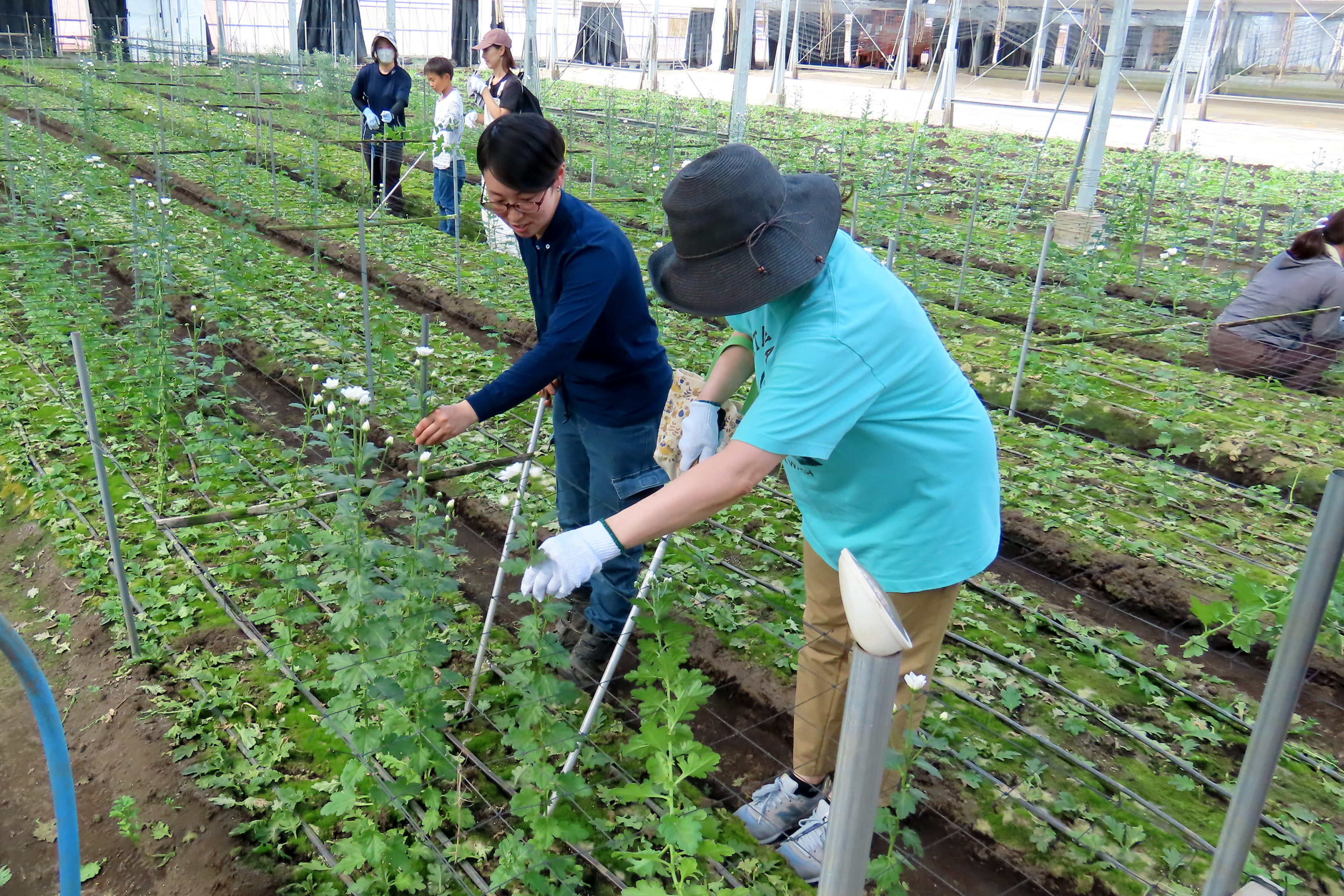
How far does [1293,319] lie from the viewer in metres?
5.56

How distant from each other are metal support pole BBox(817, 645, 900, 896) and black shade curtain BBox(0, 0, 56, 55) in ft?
88.5

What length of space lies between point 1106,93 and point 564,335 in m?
7.92

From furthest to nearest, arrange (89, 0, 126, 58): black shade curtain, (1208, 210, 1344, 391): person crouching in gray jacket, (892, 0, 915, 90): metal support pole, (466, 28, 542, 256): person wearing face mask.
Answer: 1. (89, 0, 126, 58): black shade curtain
2. (892, 0, 915, 90): metal support pole
3. (466, 28, 542, 256): person wearing face mask
4. (1208, 210, 1344, 391): person crouching in gray jacket

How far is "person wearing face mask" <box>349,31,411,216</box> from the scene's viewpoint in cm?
856

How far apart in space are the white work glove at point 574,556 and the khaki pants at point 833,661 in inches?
A: 18.8

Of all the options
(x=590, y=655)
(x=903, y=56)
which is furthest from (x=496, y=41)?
(x=903, y=56)

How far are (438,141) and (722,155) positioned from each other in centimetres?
655

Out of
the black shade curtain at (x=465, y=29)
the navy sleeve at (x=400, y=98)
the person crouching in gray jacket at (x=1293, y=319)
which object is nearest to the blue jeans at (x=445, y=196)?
the navy sleeve at (x=400, y=98)

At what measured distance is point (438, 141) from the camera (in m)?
7.70

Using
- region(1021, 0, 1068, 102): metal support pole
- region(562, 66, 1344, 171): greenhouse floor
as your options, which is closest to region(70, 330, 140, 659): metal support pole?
region(562, 66, 1344, 171): greenhouse floor

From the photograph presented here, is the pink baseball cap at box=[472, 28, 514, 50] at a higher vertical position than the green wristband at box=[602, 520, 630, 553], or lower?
higher

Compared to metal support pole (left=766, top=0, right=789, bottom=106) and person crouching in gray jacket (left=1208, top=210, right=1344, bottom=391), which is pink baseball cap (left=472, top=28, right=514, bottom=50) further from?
metal support pole (left=766, top=0, right=789, bottom=106)

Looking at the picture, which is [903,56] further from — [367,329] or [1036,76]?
[367,329]

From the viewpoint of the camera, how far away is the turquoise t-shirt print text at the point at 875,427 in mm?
1669
